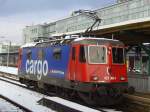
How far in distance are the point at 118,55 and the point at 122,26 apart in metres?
3.47

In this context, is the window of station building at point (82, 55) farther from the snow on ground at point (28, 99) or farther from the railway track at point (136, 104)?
the railway track at point (136, 104)

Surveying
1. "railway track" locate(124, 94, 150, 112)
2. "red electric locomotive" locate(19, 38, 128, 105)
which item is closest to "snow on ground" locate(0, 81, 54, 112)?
"red electric locomotive" locate(19, 38, 128, 105)

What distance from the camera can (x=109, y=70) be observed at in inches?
682

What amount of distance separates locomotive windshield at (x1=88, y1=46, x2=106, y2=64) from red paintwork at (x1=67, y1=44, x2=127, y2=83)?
188mm

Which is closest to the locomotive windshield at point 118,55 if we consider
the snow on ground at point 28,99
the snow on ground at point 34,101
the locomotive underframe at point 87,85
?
the locomotive underframe at point 87,85

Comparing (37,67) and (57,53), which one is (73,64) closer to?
(57,53)

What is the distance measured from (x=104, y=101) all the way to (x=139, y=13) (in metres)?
43.3

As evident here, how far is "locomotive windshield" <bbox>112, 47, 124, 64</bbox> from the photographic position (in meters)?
17.7

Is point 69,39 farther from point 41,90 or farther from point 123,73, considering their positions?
point 41,90

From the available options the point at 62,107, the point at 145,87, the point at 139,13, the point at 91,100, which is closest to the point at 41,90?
the point at 145,87

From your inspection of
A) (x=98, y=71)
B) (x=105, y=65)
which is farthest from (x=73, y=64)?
(x=105, y=65)

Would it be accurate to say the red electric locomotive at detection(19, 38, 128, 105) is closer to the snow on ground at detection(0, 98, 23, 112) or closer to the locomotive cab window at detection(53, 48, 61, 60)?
the locomotive cab window at detection(53, 48, 61, 60)

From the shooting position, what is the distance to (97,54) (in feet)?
57.1

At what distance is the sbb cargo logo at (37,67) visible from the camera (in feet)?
72.5
